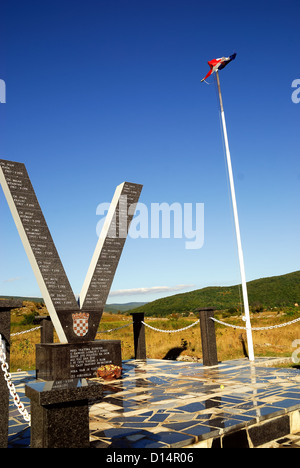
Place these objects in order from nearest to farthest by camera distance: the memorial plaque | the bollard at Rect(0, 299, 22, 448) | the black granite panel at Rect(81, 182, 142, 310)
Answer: the bollard at Rect(0, 299, 22, 448)
the memorial plaque
the black granite panel at Rect(81, 182, 142, 310)

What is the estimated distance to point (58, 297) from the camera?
30.9 ft

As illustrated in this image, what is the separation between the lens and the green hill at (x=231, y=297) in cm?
5897

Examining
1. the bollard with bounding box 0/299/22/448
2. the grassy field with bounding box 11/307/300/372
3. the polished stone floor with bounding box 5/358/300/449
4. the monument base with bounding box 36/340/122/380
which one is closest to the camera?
the bollard with bounding box 0/299/22/448

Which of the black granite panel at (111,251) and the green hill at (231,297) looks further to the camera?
the green hill at (231,297)

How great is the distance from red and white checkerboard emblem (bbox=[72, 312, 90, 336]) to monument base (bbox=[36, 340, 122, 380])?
37cm

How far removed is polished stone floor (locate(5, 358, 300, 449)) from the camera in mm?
4422

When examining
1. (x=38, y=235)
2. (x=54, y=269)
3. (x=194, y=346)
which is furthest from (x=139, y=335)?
(x=194, y=346)

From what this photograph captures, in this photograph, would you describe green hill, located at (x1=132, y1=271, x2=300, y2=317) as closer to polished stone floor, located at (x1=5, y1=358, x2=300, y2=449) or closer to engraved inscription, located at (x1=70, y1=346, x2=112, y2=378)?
engraved inscription, located at (x1=70, y1=346, x2=112, y2=378)

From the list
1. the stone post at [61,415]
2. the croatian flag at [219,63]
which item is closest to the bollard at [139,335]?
the stone post at [61,415]

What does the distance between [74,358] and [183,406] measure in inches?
161

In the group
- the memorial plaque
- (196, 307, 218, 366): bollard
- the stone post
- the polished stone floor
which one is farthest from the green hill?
the stone post

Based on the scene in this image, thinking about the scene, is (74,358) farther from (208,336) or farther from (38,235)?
(208,336)

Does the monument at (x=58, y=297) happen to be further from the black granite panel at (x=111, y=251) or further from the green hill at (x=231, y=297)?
the green hill at (x=231, y=297)
